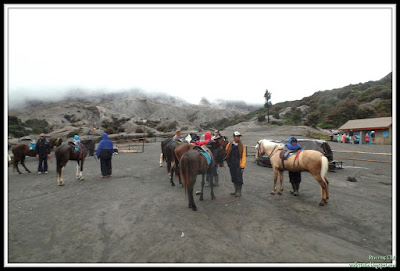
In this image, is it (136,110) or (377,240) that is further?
(136,110)

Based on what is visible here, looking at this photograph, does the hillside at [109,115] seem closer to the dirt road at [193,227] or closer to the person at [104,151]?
the person at [104,151]

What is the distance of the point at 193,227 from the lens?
386 cm

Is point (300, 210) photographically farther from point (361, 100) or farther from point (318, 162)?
point (361, 100)

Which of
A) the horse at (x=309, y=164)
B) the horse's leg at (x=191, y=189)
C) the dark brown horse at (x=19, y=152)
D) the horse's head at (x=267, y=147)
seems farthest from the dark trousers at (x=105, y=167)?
the horse at (x=309, y=164)

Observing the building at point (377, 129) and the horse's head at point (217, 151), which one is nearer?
the horse's head at point (217, 151)

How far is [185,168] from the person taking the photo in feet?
15.6

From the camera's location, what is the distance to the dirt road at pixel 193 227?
2.98 m

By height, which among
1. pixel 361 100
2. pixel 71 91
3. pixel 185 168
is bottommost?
pixel 185 168

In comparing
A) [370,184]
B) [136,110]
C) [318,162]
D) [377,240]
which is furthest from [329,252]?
[136,110]

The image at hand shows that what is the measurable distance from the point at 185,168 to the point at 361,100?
2239 inches

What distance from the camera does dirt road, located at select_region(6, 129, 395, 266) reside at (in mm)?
2982

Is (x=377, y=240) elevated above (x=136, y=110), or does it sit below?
below

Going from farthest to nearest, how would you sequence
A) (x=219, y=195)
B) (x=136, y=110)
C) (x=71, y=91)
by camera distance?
1. (x=71, y=91)
2. (x=136, y=110)
3. (x=219, y=195)

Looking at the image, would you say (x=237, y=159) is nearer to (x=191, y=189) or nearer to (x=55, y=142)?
(x=191, y=189)
